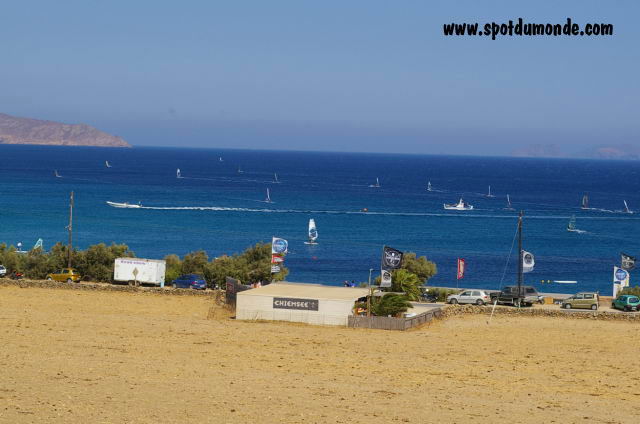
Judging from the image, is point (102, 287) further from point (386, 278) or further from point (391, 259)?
point (391, 259)

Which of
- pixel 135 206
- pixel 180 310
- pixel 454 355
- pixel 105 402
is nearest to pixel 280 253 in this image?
pixel 180 310

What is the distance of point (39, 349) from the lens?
2911 centimetres

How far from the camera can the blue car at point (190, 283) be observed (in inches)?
1900

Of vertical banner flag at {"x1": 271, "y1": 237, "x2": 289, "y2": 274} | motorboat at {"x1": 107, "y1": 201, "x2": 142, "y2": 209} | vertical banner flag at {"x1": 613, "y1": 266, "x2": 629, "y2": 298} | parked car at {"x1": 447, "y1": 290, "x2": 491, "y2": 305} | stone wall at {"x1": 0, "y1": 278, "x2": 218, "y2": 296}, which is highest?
motorboat at {"x1": 107, "y1": 201, "x2": 142, "y2": 209}

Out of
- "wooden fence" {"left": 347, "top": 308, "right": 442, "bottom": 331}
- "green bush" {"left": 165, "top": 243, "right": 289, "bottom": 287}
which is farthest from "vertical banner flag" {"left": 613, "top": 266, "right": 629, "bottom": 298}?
"green bush" {"left": 165, "top": 243, "right": 289, "bottom": 287}

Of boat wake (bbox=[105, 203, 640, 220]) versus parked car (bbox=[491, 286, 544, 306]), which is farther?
boat wake (bbox=[105, 203, 640, 220])

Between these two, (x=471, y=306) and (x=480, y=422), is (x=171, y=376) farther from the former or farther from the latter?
(x=471, y=306)

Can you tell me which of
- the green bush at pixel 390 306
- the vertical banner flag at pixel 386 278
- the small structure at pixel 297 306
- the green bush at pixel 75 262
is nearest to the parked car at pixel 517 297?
the vertical banner flag at pixel 386 278

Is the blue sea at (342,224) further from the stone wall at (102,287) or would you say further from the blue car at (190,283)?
the stone wall at (102,287)

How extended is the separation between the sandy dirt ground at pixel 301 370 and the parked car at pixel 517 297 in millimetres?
4390

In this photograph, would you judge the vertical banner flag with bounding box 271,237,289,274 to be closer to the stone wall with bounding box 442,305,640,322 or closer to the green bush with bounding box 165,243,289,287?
the green bush with bounding box 165,243,289,287

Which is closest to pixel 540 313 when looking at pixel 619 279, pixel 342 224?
pixel 619 279

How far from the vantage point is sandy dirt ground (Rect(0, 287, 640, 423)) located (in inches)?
850

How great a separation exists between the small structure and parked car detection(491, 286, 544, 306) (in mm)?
8764
